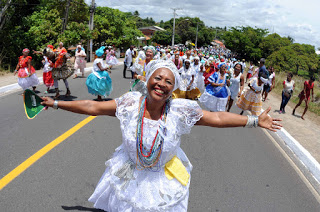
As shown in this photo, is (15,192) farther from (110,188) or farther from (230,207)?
(230,207)

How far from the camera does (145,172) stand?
2340 millimetres

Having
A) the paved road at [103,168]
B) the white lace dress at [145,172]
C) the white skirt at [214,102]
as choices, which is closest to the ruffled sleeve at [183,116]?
the white lace dress at [145,172]

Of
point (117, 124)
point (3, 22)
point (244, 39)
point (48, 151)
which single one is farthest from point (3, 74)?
point (244, 39)

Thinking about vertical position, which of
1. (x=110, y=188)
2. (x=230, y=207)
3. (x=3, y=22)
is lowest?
(x=230, y=207)

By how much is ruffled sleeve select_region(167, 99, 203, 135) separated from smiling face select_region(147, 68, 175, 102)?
0.16 metres

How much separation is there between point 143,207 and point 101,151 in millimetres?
2812

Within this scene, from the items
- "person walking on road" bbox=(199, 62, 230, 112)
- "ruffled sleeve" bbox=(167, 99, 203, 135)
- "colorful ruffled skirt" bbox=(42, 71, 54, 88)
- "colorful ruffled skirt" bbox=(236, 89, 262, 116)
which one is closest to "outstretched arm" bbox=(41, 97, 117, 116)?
"ruffled sleeve" bbox=(167, 99, 203, 135)

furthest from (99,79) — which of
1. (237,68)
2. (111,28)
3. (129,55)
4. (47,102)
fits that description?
(111,28)

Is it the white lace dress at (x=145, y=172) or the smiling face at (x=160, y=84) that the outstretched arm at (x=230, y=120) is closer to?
the white lace dress at (x=145, y=172)

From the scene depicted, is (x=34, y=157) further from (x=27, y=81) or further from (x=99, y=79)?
(x=27, y=81)

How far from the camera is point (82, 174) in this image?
401 centimetres

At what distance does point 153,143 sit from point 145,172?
29 centimetres

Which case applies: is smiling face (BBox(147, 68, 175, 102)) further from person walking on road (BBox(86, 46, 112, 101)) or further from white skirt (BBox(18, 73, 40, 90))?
white skirt (BBox(18, 73, 40, 90))

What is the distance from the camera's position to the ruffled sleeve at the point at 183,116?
2.35 metres
